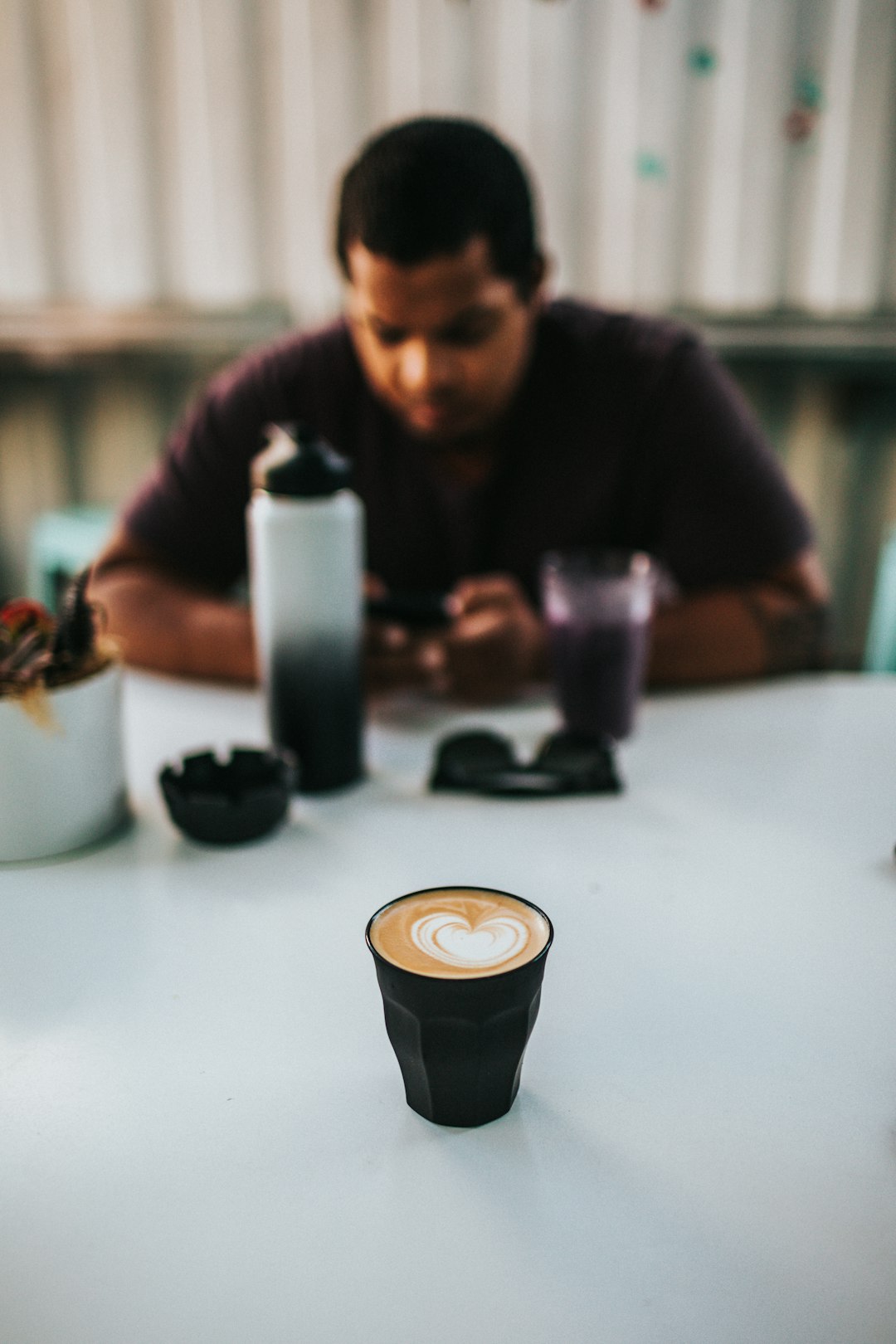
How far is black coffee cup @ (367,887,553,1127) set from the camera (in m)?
0.50

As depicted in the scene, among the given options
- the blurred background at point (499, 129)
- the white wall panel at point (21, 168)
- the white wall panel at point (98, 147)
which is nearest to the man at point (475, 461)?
the blurred background at point (499, 129)

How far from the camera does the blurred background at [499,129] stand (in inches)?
81.7

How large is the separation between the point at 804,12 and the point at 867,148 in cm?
29

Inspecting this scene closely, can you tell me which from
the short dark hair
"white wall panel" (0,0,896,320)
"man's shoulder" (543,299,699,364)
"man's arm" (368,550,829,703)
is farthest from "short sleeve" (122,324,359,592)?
"white wall panel" (0,0,896,320)

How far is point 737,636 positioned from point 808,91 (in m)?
1.51

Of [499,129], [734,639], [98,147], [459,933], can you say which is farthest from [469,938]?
[98,147]

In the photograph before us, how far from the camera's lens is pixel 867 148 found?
2.13 metres

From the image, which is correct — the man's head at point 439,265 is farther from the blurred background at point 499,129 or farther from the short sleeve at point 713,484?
the blurred background at point 499,129

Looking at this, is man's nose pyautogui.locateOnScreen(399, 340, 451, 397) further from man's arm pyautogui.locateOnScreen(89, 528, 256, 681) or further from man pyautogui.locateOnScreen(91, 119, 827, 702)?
man's arm pyautogui.locateOnScreen(89, 528, 256, 681)

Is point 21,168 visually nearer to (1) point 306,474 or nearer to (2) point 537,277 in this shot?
(2) point 537,277

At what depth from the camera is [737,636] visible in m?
1.21

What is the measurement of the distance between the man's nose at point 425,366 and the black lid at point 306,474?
1.42 feet

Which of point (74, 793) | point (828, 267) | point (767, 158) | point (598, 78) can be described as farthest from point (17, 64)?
point (74, 793)

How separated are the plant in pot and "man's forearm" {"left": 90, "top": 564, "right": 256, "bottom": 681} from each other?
0.33 metres
